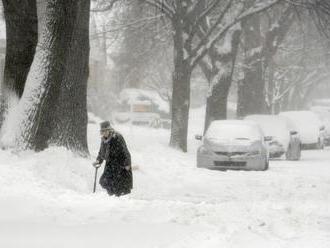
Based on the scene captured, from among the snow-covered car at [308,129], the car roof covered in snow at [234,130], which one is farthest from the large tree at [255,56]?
the car roof covered in snow at [234,130]

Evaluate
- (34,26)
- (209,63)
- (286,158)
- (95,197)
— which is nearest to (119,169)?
(95,197)

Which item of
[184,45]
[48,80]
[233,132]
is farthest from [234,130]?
[48,80]

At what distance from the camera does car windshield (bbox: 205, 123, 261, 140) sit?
18.8 m

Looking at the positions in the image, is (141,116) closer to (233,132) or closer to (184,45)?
(184,45)

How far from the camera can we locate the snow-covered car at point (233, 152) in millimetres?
17969

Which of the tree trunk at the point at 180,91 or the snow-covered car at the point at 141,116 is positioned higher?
the tree trunk at the point at 180,91

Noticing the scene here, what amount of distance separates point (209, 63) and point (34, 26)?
1372 centimetres

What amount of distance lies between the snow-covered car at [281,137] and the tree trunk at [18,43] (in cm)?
1064

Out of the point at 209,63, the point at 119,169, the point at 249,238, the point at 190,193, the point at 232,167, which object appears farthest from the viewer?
the point at 209,63

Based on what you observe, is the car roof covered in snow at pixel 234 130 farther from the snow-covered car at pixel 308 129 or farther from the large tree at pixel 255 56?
the snow-covered car at pixel 308 129

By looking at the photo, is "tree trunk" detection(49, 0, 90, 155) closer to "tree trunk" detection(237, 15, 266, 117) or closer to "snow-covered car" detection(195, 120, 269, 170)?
"snow-covered car" detection(195, 120, 269, 170)

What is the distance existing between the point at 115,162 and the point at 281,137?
1244cm

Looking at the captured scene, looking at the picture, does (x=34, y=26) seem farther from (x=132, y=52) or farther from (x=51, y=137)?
(x=132, y=52)

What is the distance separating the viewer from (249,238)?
24.1 feet
